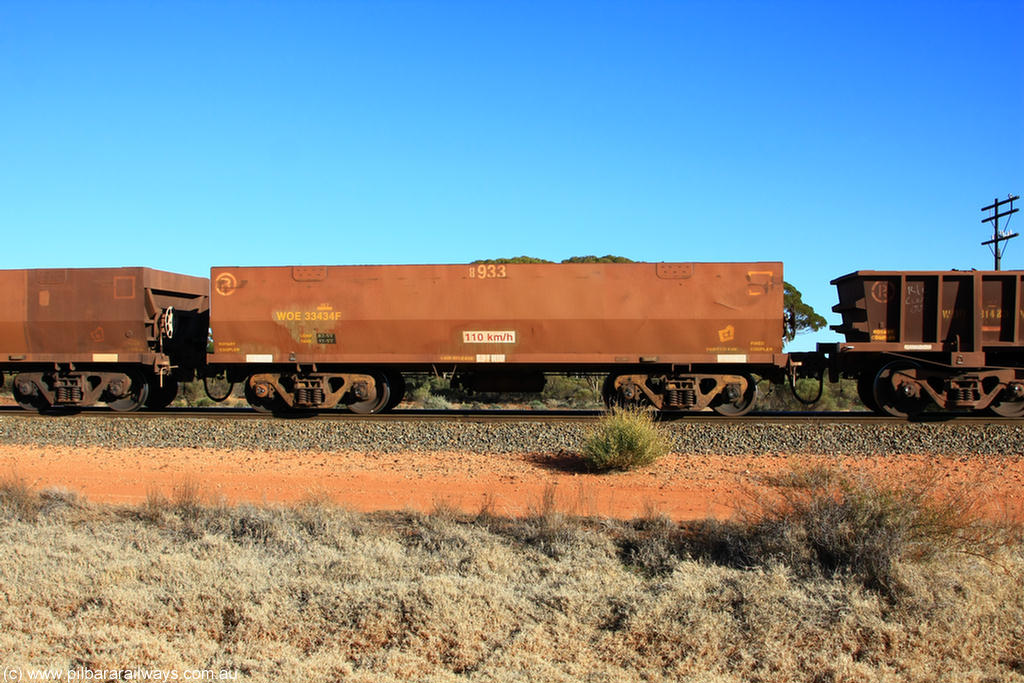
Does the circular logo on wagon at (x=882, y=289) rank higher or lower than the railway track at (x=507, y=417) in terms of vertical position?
higher

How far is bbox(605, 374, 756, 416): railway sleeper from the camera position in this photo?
14180 millimetres

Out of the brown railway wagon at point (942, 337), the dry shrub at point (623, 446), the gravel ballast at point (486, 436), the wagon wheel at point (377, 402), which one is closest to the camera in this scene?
the dry shrub at point (623, 446)

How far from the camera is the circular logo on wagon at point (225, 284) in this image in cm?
1522

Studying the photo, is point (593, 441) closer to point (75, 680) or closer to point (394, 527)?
point (394, 527)

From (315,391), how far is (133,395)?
462cm

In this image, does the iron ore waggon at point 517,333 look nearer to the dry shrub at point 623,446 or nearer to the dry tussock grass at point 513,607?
the dry shrub at point 623,446

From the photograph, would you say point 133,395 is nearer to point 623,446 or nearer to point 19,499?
point 19,499

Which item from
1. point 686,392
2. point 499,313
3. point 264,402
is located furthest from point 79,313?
point 686,392

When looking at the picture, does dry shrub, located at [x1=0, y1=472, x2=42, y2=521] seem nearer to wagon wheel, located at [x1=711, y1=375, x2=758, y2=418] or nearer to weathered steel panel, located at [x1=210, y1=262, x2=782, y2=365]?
weathered steel panel, located at [x1=210, y1=262, x2=782, y2=365]

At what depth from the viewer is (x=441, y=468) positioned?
10.6 m

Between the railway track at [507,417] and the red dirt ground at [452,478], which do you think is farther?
the railway track at [507,417]

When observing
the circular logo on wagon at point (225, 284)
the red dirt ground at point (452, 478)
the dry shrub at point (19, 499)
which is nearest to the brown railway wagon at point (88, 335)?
the circular logo on wagon at point (225, 284)

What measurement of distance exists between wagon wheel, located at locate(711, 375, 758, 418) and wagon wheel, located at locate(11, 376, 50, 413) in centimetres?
1449

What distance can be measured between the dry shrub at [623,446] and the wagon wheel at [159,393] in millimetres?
10619
